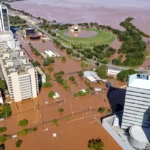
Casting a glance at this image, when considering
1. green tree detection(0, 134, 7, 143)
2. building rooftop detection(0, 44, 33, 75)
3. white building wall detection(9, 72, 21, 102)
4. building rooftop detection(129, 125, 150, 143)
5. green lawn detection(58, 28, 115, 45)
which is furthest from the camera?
green lawn detection(58, 28, 115, 45)

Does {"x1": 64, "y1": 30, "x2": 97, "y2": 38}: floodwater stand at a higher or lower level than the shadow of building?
higher

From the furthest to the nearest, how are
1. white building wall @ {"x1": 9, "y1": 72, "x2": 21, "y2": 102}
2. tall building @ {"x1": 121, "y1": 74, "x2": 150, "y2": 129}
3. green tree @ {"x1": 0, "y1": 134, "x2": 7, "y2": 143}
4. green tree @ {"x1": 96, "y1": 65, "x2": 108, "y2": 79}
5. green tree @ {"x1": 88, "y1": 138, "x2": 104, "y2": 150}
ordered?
green tree @ {"x1": 96, "y1": 65, "x2": 108, "y2": 79} → white building wall @ {"x1": 9, "y1": 72, "x2": 21, "y2": 102} → green tree @ {"x1": 0, "y1": 134, "x2": 7, "y2": 143} → green tree @ {"x1": 88, "y1": 138, "x2": 104, "y2": 150} → tall building @ {"x1": 121, "y1": 74, "x2": 150, "y2": 129}

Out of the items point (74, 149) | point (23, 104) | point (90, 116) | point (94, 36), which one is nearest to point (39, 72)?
point (23, 104)

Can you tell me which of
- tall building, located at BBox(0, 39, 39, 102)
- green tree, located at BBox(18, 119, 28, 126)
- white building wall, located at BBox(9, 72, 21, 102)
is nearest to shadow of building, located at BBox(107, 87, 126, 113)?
tall building, located at BBox(0, 39, 39, 102)

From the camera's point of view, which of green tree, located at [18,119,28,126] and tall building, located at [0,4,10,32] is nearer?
green tree, located at [18,119,28,126]

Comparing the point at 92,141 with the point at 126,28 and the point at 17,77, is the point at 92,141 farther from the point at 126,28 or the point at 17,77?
the point at 126,28

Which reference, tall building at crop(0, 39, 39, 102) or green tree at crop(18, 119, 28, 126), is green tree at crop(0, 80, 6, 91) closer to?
tall building at crop(0, 39, 39, 102)

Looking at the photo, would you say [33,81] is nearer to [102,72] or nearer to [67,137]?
[67,137]
